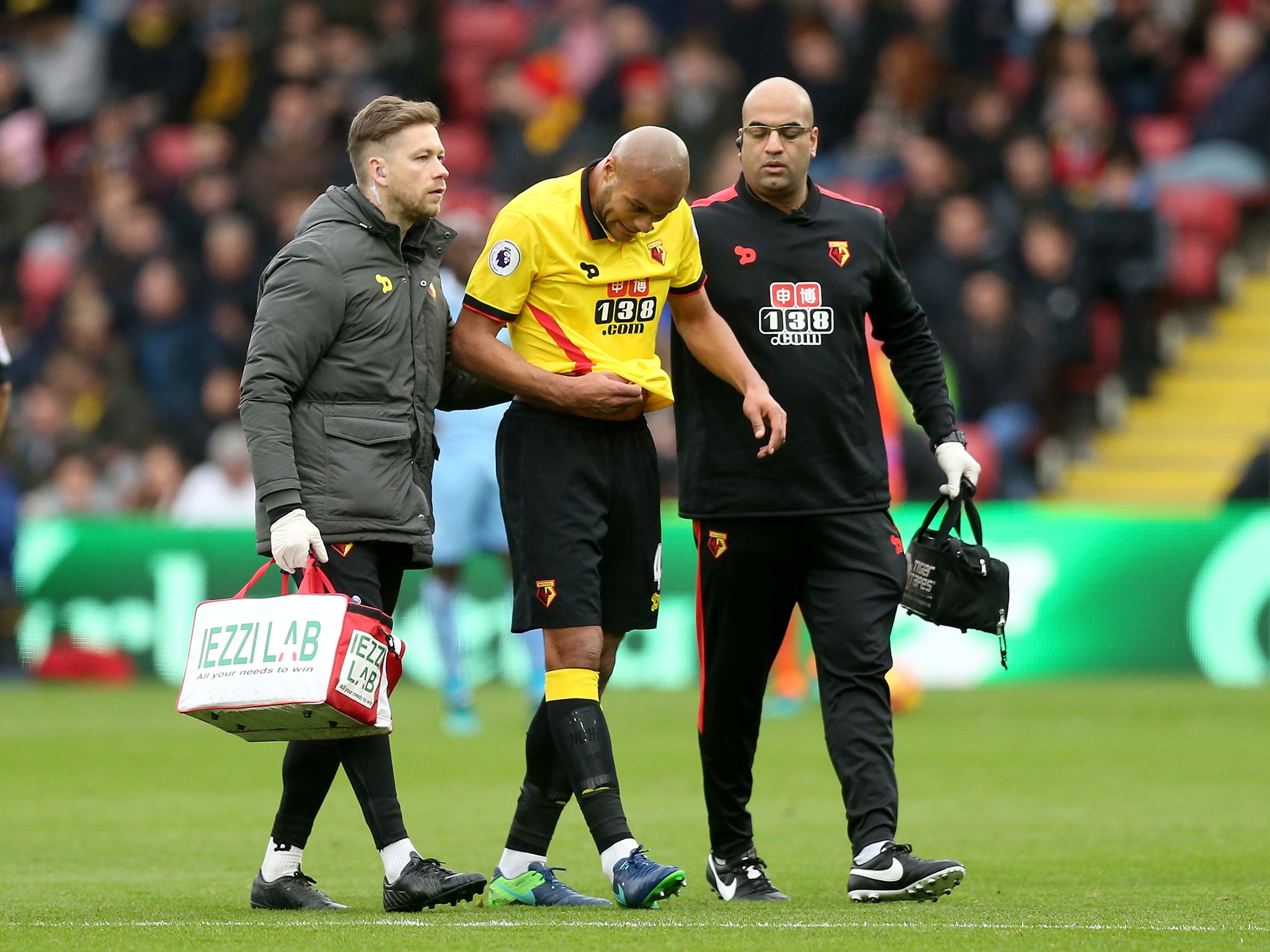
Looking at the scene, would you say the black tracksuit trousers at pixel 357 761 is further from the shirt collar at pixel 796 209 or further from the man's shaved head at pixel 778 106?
the man's shaved head at pixel 778 106

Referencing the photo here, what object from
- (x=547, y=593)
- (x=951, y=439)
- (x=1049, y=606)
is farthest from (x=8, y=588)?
(x=951, y=439)

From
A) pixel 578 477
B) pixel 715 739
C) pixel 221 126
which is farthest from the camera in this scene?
pixel 221 126

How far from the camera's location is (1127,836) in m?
8.18

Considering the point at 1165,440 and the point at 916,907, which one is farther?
the point at 1165,440

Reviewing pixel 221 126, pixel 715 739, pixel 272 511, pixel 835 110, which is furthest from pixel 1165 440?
pixel 272 511

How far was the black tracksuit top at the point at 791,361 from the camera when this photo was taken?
6824mm

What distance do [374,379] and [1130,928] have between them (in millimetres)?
2664

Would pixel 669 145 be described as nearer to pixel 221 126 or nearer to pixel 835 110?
pixel 835 110

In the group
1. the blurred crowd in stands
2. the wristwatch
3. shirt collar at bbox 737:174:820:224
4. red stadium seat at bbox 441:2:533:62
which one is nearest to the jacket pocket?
shirt collar at bbox 737:174:820:224

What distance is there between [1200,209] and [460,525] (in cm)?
873

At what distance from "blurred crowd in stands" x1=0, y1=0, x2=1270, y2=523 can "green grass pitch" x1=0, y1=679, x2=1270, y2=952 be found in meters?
3.66

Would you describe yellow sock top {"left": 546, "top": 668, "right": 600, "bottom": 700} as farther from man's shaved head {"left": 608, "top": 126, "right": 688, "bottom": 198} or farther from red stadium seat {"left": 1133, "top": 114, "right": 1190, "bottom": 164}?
red stadium seat {"left": 1133, "top": 114, "right": 1190, "bottom": 164}

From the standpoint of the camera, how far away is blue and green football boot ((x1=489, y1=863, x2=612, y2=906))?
6410mm

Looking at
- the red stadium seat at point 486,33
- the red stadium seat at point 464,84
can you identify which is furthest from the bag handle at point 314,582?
the red stadium seat at point 486,33
